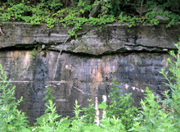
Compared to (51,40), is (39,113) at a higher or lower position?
lower

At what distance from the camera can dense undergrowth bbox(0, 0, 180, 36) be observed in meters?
4.46

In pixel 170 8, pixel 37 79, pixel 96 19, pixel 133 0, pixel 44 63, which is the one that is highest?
pixel 133 0

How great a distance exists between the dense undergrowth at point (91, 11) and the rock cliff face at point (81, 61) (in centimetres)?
20

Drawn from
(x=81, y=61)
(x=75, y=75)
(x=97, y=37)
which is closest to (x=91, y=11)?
(x=97, y=37)

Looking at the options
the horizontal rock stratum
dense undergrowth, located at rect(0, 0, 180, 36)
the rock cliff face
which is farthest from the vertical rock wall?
dense undergrowth, located at rect(0, 0, 180, 36)

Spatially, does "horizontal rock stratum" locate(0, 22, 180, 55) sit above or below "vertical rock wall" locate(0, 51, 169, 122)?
above

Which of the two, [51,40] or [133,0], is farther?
[133,0]

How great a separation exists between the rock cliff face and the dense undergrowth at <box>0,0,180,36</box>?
0.20m

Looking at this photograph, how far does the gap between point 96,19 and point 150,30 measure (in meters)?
1.65

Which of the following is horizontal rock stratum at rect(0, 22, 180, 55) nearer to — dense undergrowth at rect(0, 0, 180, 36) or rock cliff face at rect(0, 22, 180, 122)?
rock cliff face at rect(0, 22, 180, 122)

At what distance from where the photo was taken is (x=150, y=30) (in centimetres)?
443

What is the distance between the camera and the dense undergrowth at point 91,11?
446 centimetres

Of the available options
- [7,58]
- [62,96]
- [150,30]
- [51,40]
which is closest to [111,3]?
[150,30]

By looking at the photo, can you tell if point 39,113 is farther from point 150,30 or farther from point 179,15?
point 179,15
